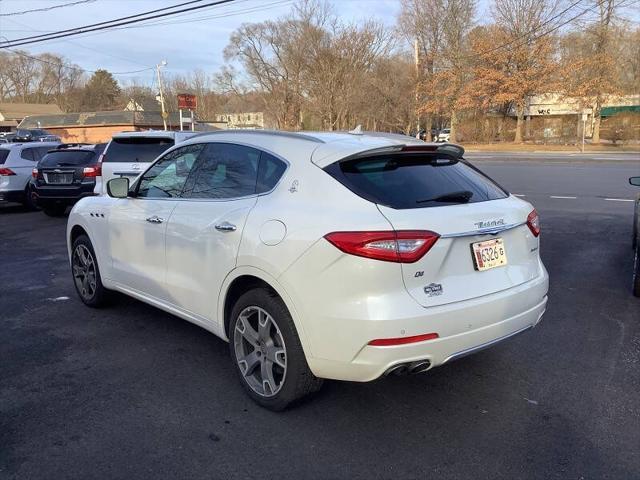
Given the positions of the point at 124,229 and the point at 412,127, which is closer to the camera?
the point at 124,229

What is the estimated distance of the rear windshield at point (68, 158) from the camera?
12.3 m

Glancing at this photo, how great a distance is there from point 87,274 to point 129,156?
4.88 meters

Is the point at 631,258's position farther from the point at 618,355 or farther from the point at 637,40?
the point at 637,40

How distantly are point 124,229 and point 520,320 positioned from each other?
10.8 feet

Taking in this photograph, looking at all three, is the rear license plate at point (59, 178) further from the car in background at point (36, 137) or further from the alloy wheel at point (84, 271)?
the car in background at point (36, 137)

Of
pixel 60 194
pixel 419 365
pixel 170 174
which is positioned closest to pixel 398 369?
pixel 419 365

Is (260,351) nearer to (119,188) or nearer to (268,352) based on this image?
(268,352)

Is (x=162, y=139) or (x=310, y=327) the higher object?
(x=162, y=139)

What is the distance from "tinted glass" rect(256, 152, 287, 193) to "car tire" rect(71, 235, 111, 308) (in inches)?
97.3

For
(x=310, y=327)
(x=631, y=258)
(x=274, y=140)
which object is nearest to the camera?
→ (x=310, y=327)

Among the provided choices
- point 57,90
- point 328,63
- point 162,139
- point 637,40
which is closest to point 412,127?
point 328,63

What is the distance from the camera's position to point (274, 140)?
3.73m

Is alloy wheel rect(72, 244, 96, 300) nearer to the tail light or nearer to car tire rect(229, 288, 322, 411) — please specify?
car tire rect(229, 288, 322, 411)

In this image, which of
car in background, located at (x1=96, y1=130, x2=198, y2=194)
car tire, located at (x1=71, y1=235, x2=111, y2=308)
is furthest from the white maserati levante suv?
car in background, located at (x1=96, y1=130, x2=198, y2=194)
